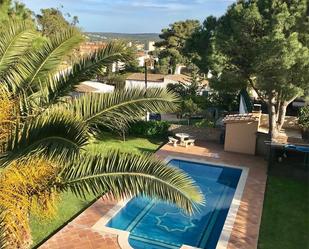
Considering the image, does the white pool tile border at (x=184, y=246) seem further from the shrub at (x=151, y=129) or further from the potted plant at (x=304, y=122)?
the shrub at (x=151, y=129)

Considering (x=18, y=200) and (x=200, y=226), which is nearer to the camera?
(x=18, y=200)

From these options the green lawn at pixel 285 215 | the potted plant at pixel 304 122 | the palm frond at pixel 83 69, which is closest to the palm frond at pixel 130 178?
the palm frond at pixel 83 69

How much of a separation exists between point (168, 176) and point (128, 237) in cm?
662

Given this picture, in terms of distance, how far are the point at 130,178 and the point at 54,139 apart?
1.58 m

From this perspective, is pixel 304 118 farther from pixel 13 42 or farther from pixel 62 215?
pixel 13 42

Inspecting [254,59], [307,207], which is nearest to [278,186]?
[307,207]

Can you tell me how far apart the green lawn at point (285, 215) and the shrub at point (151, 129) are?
9.17 metres

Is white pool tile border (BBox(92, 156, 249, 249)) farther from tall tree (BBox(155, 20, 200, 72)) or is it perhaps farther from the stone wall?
tall tree (BBox(155, 20, 200, 72))

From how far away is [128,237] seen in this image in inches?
486

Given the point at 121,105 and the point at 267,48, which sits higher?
the point at 267,48

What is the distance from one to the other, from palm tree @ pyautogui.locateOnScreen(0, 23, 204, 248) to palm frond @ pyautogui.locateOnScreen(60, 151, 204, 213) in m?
0.02

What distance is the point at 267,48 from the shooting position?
59.9 feet

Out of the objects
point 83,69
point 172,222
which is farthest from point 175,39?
point 83,69

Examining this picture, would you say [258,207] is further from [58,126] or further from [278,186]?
[58,126]
